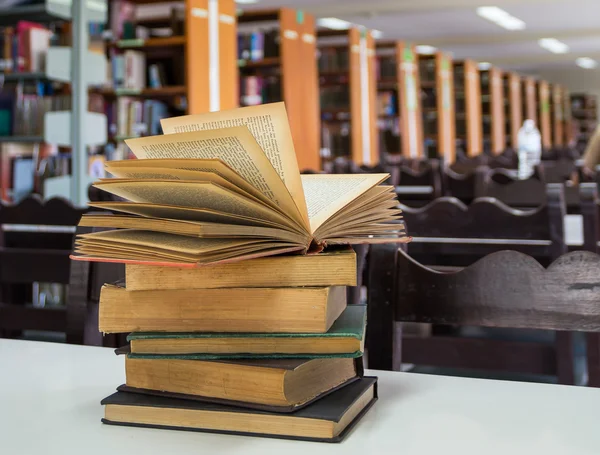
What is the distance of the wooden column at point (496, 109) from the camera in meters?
16.7

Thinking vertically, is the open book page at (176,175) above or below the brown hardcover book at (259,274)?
above

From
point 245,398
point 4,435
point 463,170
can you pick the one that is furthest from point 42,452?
point 463,170

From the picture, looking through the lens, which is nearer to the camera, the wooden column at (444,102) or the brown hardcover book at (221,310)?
the brown hardcover book at (221,310)

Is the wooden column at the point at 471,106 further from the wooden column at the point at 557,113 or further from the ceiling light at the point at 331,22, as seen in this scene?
the wooden column at the point at 557,113

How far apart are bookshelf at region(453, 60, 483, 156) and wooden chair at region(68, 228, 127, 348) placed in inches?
529

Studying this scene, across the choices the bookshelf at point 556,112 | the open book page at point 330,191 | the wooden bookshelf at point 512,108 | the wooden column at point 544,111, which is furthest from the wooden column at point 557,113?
the open book page at point 330,191

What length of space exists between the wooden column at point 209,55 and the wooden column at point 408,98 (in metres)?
4.30

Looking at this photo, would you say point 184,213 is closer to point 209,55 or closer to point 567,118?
point 209,55

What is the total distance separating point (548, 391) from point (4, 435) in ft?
1.72

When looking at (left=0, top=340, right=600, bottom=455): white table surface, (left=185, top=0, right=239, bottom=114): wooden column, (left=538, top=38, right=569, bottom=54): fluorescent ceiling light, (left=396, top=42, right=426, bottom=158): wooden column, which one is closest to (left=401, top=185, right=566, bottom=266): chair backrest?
(left=0, top=340, right=600, bottom=455): white table surface

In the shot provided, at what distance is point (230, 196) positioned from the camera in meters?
0.70

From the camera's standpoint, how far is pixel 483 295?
1062 millimetres

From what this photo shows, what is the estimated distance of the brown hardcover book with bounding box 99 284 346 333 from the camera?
708 mm

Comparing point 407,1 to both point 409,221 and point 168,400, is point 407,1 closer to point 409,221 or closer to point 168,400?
point 409,221
